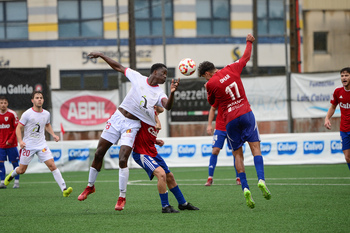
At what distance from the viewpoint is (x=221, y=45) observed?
40.3 metres

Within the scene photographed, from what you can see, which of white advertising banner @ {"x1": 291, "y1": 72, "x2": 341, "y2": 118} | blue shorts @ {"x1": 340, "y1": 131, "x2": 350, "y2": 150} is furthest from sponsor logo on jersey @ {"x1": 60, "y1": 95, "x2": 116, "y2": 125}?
blue shorts @ {"x1": 340, "y1": 131, "x2": 350, "y2": 150}

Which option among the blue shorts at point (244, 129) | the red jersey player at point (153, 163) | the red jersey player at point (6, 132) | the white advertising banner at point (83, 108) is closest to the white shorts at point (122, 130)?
the red jersey player at point (153, 163)

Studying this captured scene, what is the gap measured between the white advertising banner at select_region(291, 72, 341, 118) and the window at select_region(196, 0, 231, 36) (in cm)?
1845

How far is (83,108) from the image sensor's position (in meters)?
23.1

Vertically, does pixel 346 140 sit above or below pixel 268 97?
below

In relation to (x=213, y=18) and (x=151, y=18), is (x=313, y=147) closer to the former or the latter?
(x=213, y=18)

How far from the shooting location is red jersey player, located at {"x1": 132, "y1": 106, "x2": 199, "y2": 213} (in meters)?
9.23

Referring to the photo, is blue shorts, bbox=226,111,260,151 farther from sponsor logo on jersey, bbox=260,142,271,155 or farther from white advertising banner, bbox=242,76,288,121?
white advertising banner, bbox=242,76,288,121

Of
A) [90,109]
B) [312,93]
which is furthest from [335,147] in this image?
[90,109]

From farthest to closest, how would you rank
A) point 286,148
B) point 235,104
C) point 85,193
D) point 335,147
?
point 286,148 → point 335,147 → point 85,193 → point 235,104

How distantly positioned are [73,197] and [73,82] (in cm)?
2770

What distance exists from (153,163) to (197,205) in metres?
1.40

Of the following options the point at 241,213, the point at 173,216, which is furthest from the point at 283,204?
the point at 173,216

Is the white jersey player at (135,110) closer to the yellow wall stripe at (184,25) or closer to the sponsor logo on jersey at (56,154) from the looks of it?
the sponsor logo on jersey at (56,154)
